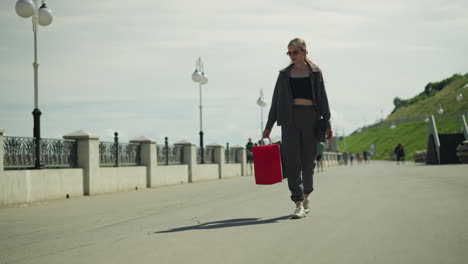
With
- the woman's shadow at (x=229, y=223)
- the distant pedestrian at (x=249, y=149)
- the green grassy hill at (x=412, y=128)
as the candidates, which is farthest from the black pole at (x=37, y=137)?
the green grassy hill at (x=412, y=128)

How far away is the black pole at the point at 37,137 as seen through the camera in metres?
14.0

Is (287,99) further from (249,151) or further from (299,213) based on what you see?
(249,151)

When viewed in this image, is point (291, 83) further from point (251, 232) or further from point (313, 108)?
point (251, 232)

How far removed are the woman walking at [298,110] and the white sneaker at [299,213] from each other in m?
0.07

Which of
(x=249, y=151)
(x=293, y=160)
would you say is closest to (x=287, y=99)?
(x=293, y=160)

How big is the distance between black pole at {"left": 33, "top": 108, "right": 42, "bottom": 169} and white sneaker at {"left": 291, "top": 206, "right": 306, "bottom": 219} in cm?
885

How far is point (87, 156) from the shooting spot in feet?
51.9

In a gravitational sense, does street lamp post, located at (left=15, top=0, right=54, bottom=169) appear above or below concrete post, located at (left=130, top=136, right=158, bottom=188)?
above

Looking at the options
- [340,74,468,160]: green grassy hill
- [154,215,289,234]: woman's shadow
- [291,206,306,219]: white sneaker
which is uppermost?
[340,74,468,160]: green grassy hill

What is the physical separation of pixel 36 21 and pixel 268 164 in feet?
33.3

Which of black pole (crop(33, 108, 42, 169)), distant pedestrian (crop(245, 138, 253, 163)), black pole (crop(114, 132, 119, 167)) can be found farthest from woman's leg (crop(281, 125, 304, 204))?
distant pedestrian (crop(245, 138, 253, 163))

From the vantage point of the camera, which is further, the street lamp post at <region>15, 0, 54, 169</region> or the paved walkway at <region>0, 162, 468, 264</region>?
the street lamp post at <region>15, 0, 54, 169</region>

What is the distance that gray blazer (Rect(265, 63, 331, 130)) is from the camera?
23.4ft

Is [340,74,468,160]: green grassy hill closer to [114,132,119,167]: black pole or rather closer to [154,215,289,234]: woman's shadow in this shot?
[114,132,119,167]: black pole
